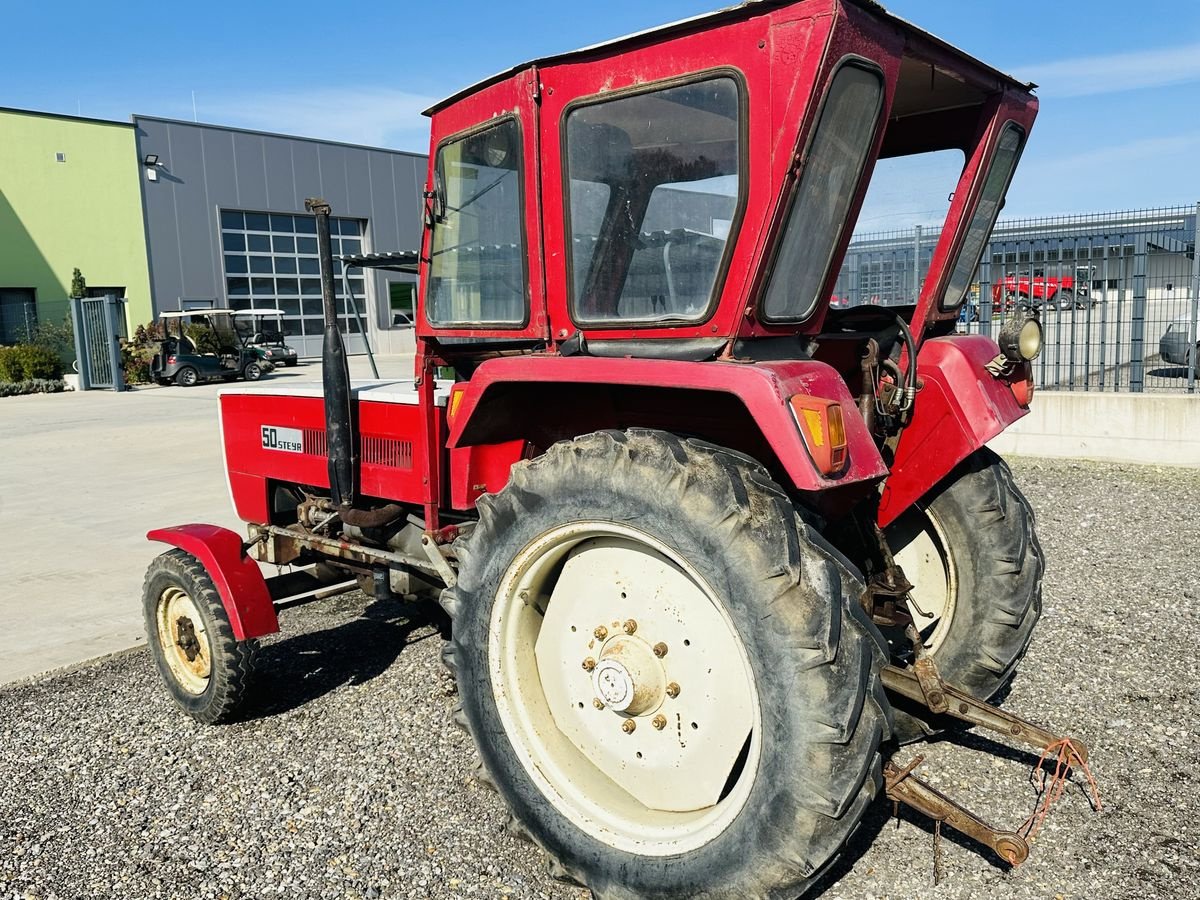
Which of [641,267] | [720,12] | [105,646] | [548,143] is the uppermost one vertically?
[720,12]

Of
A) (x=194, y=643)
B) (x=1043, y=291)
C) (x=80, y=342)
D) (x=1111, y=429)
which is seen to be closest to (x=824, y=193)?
(x=194, y=643)

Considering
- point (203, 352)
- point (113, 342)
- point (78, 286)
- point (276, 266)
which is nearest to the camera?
point (113, 342)

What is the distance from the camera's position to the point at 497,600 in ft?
8.80

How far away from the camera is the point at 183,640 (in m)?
4.05

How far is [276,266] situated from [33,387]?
12627 mm

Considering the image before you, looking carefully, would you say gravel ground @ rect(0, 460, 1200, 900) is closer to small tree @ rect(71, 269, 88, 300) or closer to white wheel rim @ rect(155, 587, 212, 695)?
white wheel rim @ rect(155, 587, 212, 695)

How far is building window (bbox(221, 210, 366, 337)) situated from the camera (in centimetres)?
3192

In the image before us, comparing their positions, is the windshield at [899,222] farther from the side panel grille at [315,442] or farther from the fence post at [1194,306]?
the fence post at [1194,306]

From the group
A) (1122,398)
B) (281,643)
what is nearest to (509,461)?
(281,643)

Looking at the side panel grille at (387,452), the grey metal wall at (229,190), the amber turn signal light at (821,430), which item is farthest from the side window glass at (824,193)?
the grey metal wall at (229,190)

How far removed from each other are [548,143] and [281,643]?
3.22 m

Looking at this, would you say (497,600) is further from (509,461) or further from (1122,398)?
(1122,398)

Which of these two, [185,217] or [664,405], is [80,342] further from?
[664,405]

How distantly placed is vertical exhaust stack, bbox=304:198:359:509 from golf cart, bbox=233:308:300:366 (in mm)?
23951
